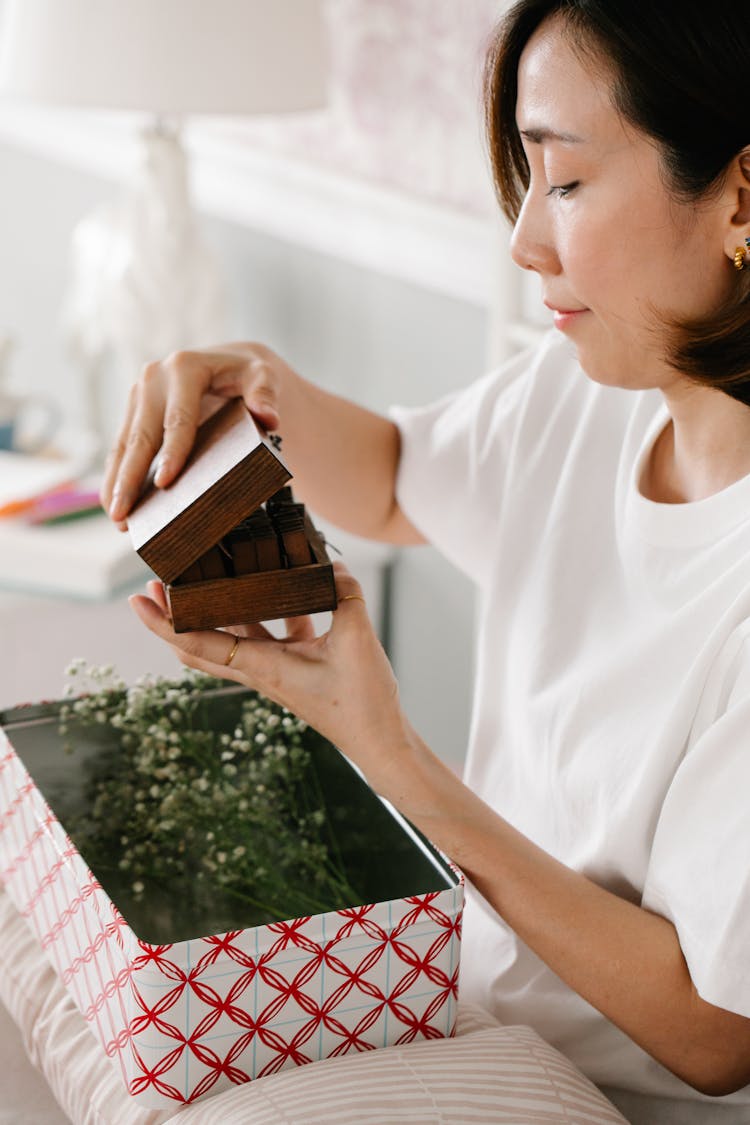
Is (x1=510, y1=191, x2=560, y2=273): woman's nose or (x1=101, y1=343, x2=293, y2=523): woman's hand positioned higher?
(x1=510, y1=191, x2=560, y2=273): woman's nose

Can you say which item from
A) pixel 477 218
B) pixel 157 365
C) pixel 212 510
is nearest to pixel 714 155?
pixel 212 510

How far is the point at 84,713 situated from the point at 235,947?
11.9 inches

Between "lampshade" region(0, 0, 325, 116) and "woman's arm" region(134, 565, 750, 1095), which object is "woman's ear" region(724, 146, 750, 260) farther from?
"lampshade" region(0, 0, 325, 116)

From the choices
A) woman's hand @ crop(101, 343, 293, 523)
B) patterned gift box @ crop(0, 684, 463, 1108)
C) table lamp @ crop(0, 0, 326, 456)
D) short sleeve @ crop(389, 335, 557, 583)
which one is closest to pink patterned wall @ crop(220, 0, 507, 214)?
table lamp @ crop(0, 0, 326, 456)

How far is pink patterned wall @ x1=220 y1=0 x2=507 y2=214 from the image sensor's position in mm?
1724

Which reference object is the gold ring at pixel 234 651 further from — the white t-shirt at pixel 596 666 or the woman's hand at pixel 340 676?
the white t-shirt at pixel 596 666

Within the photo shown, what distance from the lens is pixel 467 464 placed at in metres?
1.27

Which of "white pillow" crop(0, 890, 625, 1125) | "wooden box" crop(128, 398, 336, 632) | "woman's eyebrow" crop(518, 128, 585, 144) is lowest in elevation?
"white pillow" crop(0, 890, 625, 1125)

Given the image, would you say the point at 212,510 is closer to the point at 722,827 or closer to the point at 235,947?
the point at 235,947

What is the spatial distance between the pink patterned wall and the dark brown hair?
0.73 metres

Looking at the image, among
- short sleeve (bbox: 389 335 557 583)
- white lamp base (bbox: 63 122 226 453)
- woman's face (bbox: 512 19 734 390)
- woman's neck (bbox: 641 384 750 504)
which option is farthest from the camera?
white lamp base (bbox: 63 122 226 453)

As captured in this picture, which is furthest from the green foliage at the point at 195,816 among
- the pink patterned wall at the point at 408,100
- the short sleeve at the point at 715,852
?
the pink patterned wall at the point at 408,100

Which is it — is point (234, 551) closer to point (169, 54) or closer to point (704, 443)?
point (704, 443)

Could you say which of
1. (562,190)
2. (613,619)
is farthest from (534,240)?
(613,619)
